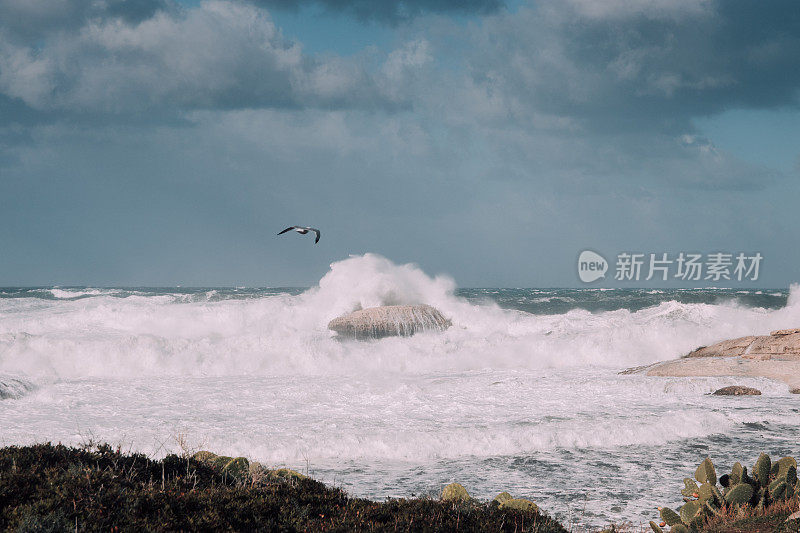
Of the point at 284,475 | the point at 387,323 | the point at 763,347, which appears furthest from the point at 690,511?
the point at 387,323

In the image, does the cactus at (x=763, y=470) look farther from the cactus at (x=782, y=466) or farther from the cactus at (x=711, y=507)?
the cactus at (x=711, y=507)

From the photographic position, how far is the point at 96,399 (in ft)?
46.1

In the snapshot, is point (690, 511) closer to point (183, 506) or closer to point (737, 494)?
point (737, 494)

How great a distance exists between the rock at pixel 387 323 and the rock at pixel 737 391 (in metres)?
15.0

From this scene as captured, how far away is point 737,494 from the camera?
5297 mm

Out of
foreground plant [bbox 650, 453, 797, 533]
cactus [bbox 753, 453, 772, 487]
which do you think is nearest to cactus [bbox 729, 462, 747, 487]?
foreground plant [bbox 650, 453, 797, 533]

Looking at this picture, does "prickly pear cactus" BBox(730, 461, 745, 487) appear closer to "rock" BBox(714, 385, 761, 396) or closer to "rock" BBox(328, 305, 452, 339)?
"rock" BBox(714, 385, 761, 396)

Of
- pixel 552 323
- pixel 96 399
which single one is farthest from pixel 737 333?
pixel 96 399

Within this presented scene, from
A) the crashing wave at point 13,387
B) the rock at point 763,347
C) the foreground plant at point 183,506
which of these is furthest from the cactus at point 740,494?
the crashing wave at point 13,387

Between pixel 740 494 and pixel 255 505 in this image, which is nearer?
pixel 255 505

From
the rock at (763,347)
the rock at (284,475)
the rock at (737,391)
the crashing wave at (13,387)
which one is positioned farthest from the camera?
the rock at (763,347)

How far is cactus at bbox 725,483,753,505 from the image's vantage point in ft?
17.4

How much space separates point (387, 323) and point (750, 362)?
15238 mm

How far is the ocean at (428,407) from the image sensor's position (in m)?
8.07
